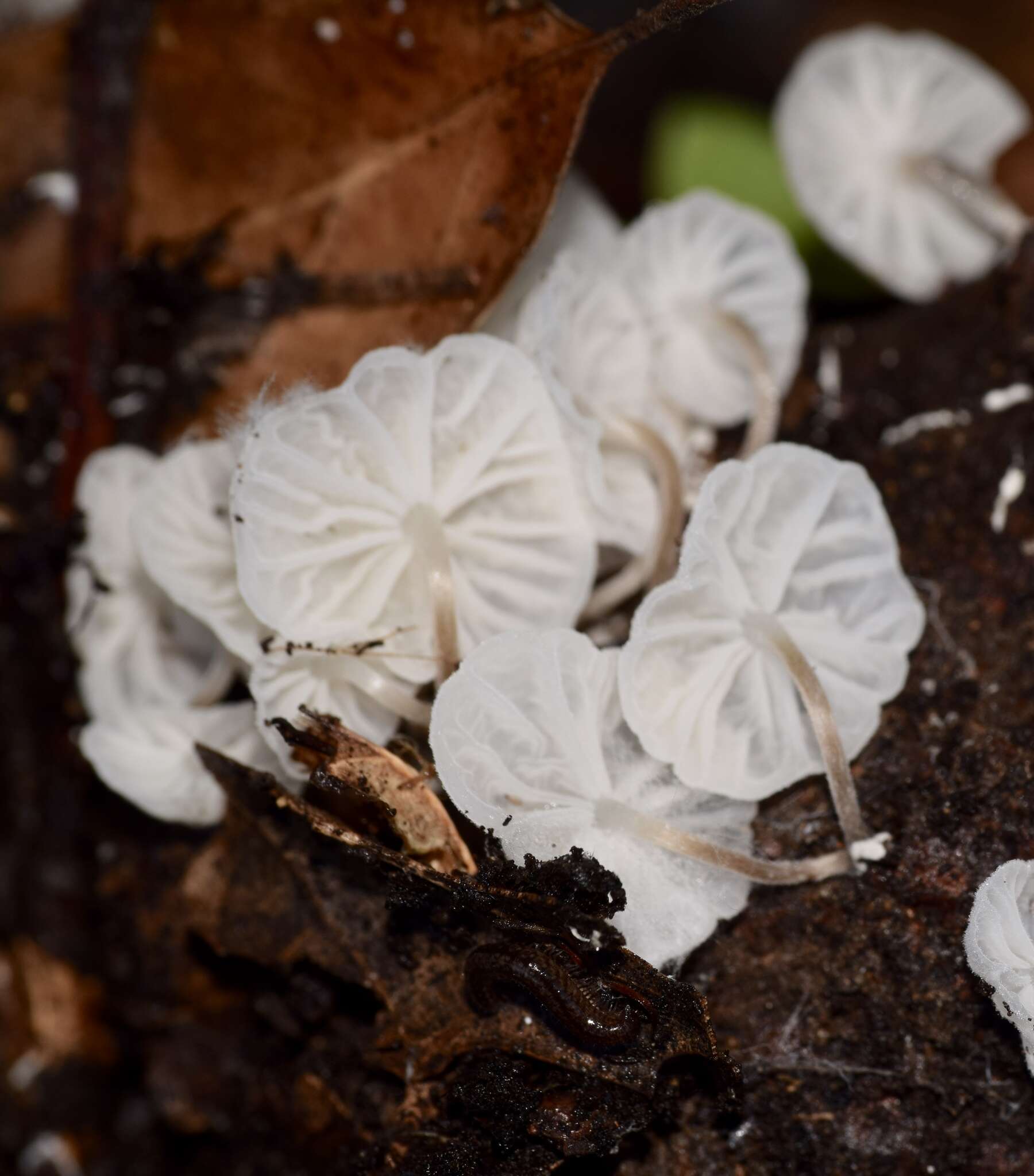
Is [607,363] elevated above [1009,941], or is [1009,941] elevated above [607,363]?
[607,363]

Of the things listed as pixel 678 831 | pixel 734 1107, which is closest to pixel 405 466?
pixel 678 831

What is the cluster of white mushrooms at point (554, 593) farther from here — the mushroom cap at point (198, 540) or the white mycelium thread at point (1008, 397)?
the white mycelium thread at point (1008, 397)

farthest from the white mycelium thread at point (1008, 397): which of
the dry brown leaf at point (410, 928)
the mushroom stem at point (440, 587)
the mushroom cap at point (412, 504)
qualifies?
the dry brown leaf at point (410, 928)

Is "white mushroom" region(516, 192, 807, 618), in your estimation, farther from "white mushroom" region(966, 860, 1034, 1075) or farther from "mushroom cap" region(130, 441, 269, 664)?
"white mushroom" region(966, 860, 1034, 1075)

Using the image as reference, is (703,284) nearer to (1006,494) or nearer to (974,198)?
(1006,494)

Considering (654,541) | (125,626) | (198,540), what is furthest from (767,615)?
(125,626)

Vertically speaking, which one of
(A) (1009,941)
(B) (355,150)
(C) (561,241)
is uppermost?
(B) (355,150)

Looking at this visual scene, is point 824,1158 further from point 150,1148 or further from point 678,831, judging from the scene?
point 150,1148
